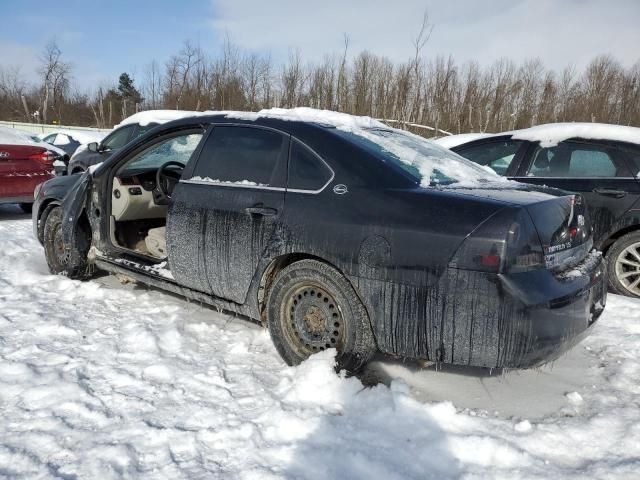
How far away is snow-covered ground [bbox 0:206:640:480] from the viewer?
217 cm

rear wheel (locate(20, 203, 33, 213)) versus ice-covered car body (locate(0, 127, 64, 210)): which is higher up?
ice-covered car body (locate(0, 127, 64, 210))

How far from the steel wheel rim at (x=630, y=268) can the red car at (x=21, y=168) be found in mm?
8063

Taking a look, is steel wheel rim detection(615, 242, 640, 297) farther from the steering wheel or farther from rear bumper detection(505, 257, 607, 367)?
the steering wheel

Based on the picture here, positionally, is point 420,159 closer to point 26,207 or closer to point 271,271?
point 271,271

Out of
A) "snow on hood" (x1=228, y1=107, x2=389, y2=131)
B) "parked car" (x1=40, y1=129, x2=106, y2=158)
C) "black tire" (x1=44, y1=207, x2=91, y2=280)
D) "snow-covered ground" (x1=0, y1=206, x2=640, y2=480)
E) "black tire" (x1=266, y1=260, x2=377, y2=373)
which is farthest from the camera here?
"parked car" (x1=40, y1=129, x2=106, y2=158)

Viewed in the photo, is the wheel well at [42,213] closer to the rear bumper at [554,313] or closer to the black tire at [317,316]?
the black tire at [317,316]

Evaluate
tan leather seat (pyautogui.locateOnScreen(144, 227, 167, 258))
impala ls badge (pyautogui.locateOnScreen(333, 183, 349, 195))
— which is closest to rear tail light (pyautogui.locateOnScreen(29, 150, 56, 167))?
tan leather seat (pyautogui.locateOnScreen(144, 227, 167, 258))

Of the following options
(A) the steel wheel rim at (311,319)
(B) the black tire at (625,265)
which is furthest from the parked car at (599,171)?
(A) the steel wheel rim at (311,319)

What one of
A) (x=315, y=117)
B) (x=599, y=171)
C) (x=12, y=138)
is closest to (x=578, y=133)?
(x=599, y=171)

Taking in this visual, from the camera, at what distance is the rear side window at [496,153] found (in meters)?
5.56

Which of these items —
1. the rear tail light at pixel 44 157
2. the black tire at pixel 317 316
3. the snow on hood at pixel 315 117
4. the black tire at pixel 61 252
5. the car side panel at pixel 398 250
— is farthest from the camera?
the rear tail light at pixel 44 157

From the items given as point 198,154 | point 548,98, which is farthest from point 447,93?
point 198,154

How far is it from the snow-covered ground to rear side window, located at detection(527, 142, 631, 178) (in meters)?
1.87

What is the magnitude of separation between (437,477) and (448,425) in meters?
0.41
